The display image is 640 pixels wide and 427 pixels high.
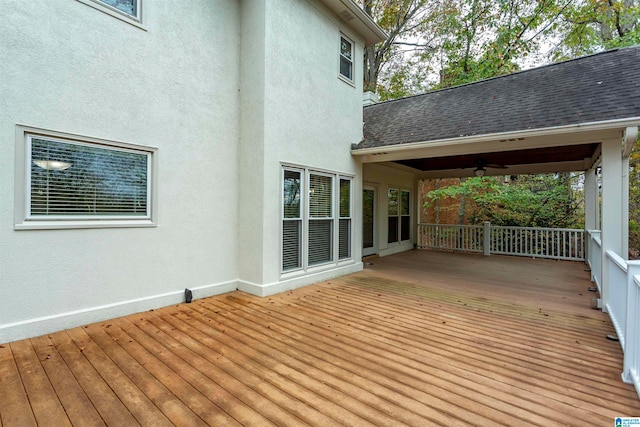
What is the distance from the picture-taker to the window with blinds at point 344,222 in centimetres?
671

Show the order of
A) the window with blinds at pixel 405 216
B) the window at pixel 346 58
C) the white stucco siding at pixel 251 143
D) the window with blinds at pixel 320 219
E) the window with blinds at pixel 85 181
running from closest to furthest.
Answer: the window with blinds at pixel 85 181, the white stucco siding at pixel 251 143, the window with blinds at pixel 320 219, the window at pixel 346 58, the window with blinds at pixel 405 216

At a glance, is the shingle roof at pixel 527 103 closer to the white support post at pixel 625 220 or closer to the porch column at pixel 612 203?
the porch column at pixel 612 203

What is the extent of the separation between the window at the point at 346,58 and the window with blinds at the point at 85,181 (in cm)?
482

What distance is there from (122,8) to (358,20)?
184 inches

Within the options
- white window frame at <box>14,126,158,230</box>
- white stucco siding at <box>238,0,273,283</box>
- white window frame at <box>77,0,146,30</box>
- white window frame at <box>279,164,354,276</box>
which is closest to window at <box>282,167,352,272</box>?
white window frame at <box>279,164,354,276</box>

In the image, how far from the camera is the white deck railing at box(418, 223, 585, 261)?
9148mm

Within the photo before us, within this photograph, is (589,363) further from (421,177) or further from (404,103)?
(421,177)

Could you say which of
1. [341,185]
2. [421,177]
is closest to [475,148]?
[341,185]

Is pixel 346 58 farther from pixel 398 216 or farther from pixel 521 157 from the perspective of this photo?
pixel 398 216

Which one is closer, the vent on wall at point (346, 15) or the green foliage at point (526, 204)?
the vent on wall at point (346, 15)

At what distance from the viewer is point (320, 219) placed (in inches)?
240

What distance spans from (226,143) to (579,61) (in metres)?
7.28

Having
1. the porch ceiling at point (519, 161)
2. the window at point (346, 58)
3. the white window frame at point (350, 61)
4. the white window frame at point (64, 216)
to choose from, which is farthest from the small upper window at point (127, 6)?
the porch ceiling at point (519, 161)

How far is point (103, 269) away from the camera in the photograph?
3789 millimetres
